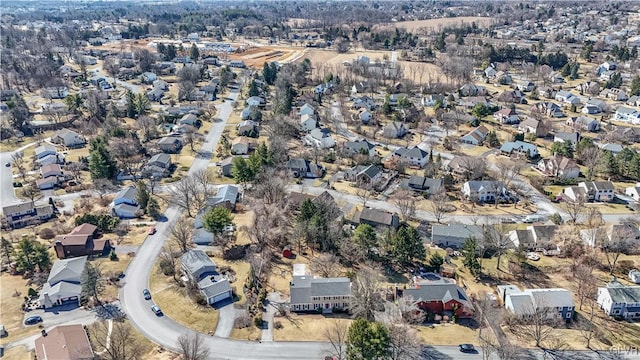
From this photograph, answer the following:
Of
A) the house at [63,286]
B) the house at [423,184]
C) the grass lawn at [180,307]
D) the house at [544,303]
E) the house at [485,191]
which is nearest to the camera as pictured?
the house at [544,303]

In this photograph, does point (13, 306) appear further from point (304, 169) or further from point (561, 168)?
point (561, 168)

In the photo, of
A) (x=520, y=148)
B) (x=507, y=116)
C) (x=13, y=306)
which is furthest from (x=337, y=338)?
(x=507, y=116)

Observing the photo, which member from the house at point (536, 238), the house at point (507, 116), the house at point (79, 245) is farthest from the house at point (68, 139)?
the house at point (507, 116)

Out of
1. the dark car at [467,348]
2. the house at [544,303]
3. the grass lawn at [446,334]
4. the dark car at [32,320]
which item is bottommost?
the grass lawn at [446,334]

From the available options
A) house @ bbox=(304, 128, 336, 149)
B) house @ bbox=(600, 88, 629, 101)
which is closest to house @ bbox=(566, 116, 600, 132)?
house @ bbox=(600, 88, 629, 101)

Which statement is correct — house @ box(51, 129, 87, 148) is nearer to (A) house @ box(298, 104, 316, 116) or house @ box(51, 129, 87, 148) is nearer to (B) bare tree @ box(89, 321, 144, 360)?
(A) house @ box(298, 104, 316, 116)

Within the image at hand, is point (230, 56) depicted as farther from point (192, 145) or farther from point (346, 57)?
point (192, 145)

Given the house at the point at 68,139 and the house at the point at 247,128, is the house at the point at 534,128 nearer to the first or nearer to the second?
the house at the point at 247,128
